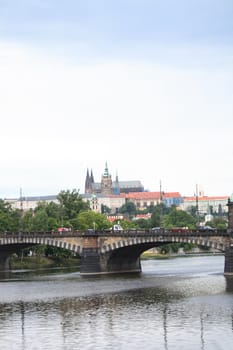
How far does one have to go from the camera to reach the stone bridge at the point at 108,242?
109 metres

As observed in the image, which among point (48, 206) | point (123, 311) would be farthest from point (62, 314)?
point (48, 206)

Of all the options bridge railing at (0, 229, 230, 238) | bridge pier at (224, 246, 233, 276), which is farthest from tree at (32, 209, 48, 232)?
bridge pier at (224, 246, 233, 276)

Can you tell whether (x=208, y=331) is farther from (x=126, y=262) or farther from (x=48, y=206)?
(x=48, y=206)

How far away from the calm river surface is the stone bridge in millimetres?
5482

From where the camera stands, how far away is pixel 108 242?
377ft

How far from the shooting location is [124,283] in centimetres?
9706

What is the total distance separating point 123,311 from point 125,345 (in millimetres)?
15127

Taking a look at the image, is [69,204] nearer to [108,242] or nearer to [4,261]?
[4,261]

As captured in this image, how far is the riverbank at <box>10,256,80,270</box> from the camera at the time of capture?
139 meters

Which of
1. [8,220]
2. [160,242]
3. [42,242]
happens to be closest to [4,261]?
[42,242]

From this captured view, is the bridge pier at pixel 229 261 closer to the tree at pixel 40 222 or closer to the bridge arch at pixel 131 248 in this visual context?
the bridge arch at pixel 131 248

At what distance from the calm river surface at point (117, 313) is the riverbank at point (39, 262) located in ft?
112

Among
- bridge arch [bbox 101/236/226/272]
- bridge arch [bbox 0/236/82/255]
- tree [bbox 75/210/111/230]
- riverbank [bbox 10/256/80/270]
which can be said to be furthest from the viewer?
tree [bbox 75/210/111/230]

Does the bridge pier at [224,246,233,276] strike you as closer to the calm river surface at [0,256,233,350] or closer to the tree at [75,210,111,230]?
the calm river surface at [0,256,233,350]
